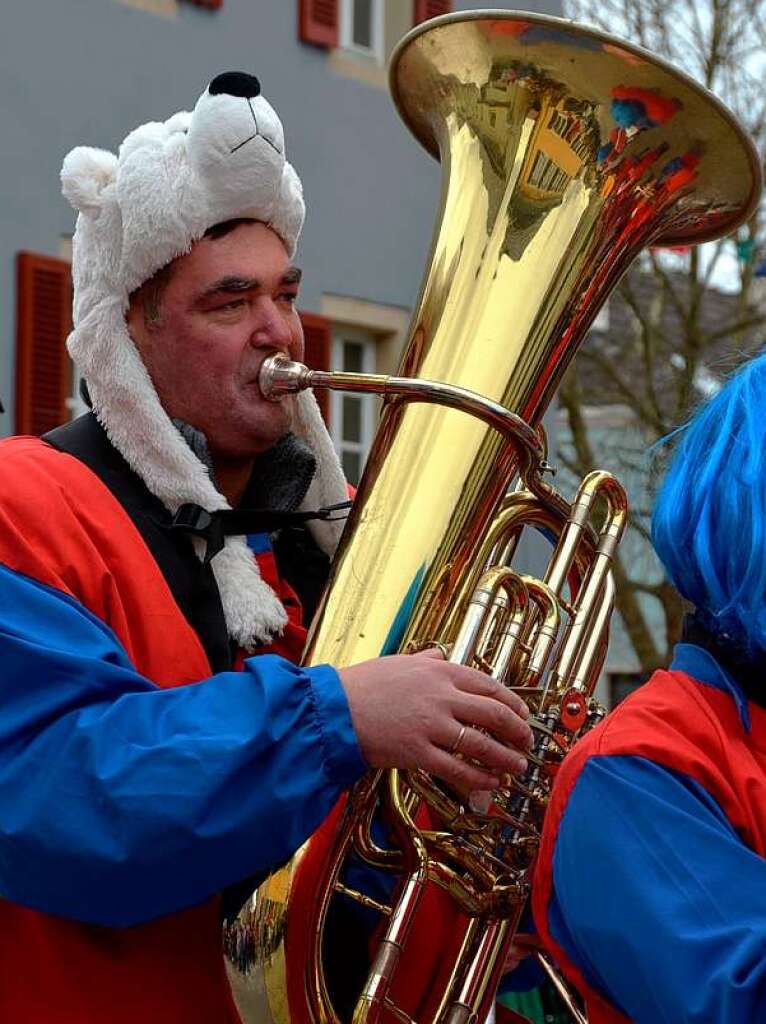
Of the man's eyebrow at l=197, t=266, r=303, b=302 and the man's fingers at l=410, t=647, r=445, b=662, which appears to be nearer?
the man's fingers at l=410, t=647, r=445, b=662

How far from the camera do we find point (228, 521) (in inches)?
115

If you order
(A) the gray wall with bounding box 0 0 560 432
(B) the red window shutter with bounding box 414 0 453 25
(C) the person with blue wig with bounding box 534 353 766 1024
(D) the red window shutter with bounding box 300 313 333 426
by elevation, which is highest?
(B) the red window shutter with bounding box 414 0 453 25

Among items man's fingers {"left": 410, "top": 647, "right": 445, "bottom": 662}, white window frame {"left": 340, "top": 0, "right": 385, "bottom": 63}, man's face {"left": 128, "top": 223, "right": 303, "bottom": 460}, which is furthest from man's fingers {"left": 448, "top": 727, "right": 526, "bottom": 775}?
white window frame {"left": 340, "top": 0, "right": 385, "bottom": 63}

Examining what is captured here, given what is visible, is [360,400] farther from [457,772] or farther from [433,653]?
[457,772]

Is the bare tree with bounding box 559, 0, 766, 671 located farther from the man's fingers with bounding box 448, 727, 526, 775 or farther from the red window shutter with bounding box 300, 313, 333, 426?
the man's fingers with bounding box 448, 727, 526, 775

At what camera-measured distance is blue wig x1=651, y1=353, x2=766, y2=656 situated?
76.4 inches

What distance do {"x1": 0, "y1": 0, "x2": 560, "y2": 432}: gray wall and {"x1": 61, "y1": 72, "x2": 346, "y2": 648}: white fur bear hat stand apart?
5507 mm

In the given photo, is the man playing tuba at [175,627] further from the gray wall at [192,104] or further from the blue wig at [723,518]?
the gray wall at [192,104]

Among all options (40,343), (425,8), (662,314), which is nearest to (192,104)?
(40,343)

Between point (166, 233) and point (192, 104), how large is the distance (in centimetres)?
694

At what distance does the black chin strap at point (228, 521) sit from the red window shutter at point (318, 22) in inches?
298

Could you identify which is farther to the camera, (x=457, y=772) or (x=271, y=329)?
(x=271, y=329)

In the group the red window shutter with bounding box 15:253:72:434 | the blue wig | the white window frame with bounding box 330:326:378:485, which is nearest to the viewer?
the blue wig

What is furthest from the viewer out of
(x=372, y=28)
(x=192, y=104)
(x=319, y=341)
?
(x=372, y=28)
